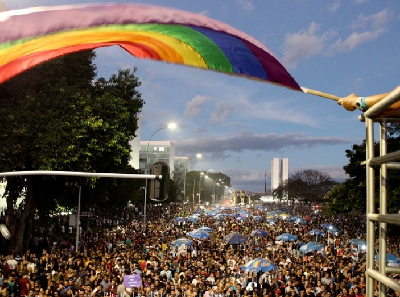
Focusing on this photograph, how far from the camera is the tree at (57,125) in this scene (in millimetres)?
21812

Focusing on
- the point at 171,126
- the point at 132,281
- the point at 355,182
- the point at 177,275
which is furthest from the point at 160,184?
the point at 355,182

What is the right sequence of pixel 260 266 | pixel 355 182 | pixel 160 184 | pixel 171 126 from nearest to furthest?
pixel 160 184 < pixel 260 266 < pixel 171 126 < pixel 355 182

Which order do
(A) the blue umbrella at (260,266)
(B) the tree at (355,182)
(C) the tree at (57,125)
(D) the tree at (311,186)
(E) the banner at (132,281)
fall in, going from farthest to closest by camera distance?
(D) the tree at (311,186)
(B) the tree at (355,182)
(C) the tree at (57,125)
(A) the blue umbrella at (260,266)
(E) the banner at (132,281)

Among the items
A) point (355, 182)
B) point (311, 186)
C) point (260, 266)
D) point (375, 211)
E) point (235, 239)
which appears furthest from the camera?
point (311, 186)

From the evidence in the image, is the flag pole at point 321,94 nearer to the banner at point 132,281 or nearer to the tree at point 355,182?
the banner at point 132,281

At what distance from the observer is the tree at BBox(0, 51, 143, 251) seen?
21812 mm

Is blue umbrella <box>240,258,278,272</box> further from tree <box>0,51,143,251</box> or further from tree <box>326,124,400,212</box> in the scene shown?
tree <box>326,124,400,212</box>

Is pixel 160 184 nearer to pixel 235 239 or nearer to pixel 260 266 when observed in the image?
pixel 260 266

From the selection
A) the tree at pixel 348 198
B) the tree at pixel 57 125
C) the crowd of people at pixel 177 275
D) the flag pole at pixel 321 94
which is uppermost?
the tree at pixel 57 125

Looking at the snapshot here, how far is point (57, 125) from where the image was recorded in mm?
22469

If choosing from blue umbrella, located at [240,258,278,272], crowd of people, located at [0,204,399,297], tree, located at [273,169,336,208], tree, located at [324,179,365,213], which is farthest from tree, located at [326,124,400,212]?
tree, located at [273,169,336,208]

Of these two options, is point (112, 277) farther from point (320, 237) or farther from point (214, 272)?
point (320, 237)

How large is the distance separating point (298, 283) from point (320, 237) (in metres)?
22.0

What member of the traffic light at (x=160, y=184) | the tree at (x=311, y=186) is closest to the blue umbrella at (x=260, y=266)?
the traffic light at (x=160, y=184)
